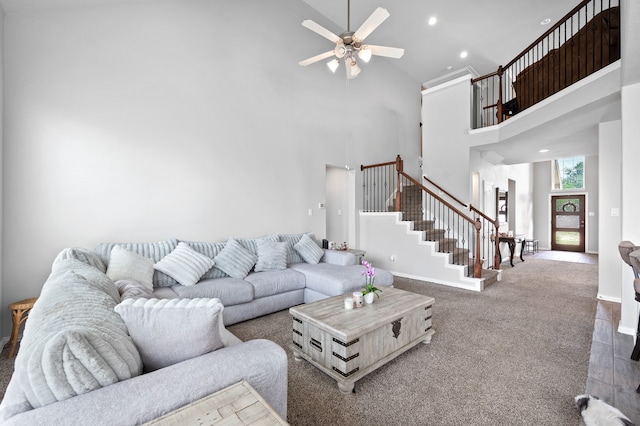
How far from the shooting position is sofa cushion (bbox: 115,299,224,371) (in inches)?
46.7

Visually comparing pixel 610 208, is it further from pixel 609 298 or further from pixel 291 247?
pixel 291 247

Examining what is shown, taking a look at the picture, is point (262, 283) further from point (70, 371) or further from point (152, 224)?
point (70, 371)

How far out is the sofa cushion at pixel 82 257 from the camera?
243 cm

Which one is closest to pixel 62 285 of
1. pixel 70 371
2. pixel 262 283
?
pixel 70 371

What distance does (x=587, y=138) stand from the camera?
5.09 m

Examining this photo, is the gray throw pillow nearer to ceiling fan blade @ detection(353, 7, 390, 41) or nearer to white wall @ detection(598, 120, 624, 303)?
ceiling fan blade @ detection(353, 7, 390, 41)

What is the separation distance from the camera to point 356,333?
2021 millimetres

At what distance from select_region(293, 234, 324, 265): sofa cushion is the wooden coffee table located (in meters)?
1.66

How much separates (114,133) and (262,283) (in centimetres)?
242

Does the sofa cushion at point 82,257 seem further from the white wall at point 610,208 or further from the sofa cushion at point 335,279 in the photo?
the white wall at point 610,208

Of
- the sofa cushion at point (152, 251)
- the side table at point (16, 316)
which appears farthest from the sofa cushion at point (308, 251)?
the side table at point (16, 316)

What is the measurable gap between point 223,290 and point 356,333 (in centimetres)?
169

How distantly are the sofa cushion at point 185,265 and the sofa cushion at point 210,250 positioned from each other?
120 mm

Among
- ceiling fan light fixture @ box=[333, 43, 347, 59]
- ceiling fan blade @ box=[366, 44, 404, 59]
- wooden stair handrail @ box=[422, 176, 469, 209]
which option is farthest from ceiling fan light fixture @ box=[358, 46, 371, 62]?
wooden stair handrail @ box=[422, 176, 469, 209]
